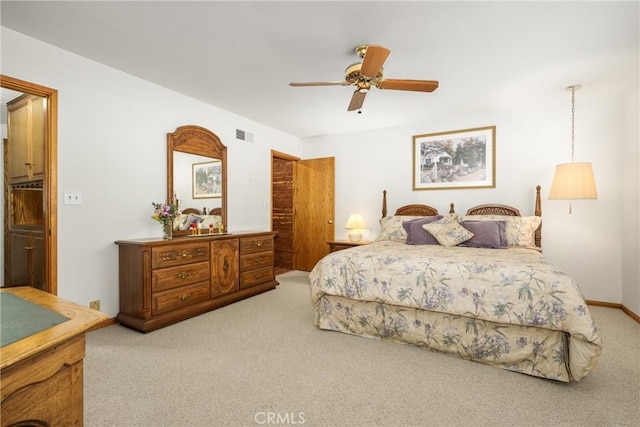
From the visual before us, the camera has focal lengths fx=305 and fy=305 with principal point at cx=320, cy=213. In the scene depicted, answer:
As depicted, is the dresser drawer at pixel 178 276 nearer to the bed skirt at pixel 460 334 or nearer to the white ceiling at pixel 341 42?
the bed skirt at pixel 460 334

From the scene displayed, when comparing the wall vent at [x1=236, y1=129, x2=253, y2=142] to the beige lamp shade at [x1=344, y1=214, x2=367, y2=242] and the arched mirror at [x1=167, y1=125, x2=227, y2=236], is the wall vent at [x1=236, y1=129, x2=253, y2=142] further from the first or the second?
the beige lamp shade at [x1=344, y1=214, x2=367, y2=242]

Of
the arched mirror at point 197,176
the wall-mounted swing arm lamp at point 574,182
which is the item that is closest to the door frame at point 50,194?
the arched mirror at point 197,176

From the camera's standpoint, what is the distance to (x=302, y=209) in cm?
588

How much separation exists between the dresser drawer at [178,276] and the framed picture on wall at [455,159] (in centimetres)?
332

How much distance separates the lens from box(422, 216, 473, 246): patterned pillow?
351 cm

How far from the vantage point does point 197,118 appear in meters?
3.91

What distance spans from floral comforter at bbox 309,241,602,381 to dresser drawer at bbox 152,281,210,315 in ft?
4.37

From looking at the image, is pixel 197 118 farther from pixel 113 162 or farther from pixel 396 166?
pixel 396 166

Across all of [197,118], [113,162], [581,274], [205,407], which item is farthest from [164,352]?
[581,274]

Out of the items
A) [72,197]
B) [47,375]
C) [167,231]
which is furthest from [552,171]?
[72,197]

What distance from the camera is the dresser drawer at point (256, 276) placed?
3.97m

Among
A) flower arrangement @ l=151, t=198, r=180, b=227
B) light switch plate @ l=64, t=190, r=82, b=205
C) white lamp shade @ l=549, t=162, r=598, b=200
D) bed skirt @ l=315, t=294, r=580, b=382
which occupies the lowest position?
bed skirt @ l=315, t=294, r=580, b=382

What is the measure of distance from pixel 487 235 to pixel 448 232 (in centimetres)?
41

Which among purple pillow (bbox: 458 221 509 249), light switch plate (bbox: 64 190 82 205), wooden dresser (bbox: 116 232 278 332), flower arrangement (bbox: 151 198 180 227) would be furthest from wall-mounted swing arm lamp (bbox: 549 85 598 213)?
light switch plate (bbox: 64 190 82 205)
